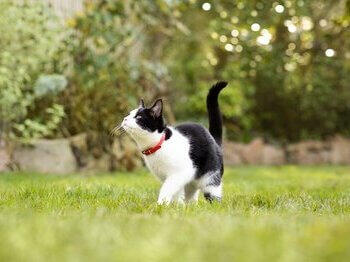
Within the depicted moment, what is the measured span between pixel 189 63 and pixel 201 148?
8.18 meters

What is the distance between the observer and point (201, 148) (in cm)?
462

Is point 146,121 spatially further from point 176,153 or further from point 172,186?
point 172,186

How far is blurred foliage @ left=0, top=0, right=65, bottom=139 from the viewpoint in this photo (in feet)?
26.2

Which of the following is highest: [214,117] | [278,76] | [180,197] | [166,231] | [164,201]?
[166,231]

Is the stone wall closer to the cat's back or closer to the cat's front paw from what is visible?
the cat's back

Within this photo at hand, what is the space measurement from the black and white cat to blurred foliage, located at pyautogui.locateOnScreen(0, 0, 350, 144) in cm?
212

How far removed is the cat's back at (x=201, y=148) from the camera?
4.59m

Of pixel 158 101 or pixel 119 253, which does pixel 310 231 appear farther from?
pixel 158 101

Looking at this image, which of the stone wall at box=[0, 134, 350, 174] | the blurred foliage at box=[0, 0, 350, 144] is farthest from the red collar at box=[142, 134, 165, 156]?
the stone wall at box=[0, 134, 350, 174]

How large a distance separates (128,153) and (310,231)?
696 cm

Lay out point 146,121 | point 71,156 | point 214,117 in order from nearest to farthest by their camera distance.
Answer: point 146,121, point 214,117, point 71,156

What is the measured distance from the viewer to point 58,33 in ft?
28.7

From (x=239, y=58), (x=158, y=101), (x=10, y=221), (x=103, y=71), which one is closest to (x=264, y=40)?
(x=239, y=58)

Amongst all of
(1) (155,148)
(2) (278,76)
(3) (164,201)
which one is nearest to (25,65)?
(1) (155,148)
